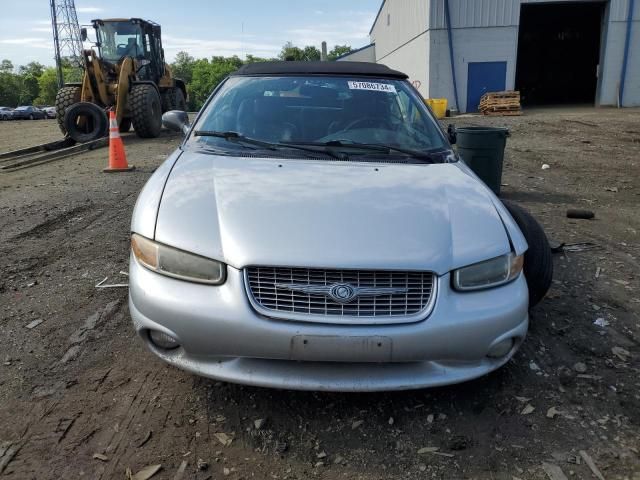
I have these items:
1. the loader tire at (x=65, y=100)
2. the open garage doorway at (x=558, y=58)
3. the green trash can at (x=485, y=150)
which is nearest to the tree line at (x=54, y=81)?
the open garage doorway at (x=558, y=58)

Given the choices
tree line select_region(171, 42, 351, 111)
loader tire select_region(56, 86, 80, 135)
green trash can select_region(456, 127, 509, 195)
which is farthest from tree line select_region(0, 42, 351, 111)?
green trash can select_region(456, 127, 509, 195)

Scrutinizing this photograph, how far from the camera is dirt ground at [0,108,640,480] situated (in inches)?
83.0

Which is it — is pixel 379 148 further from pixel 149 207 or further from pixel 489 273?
pixel 149 207

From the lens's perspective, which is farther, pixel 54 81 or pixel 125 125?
pixel 54 81

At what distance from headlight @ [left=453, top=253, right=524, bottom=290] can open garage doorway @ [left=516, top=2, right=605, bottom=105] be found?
93.0 ft

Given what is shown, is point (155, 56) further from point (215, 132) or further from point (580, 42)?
point (580, 42)

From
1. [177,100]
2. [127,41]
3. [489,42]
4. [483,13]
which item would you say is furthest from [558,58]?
A: [127,41]

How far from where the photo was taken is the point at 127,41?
13969mm

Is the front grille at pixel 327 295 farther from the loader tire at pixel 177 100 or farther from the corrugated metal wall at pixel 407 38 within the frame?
the corrugated metal wall at pixel 407 38

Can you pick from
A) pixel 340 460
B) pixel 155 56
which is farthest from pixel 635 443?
pixel 155 56

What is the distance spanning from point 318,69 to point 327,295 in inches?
92.8

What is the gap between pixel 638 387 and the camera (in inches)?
102

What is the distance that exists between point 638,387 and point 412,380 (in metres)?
1.30

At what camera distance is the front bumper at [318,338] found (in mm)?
2096
